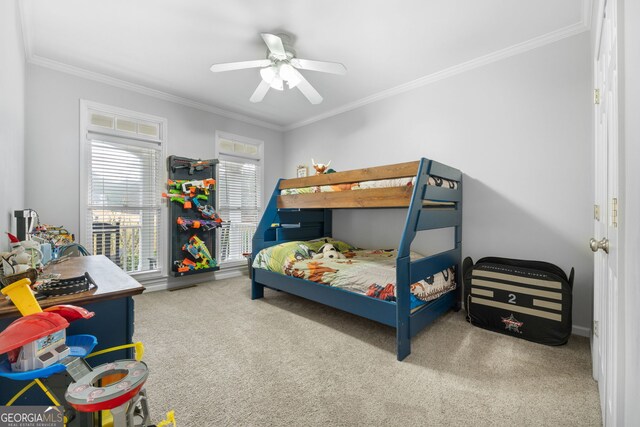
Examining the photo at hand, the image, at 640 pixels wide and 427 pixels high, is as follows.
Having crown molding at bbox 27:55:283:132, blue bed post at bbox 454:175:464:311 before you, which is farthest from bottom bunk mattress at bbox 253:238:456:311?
crown molding at bbox 27:55:283:132

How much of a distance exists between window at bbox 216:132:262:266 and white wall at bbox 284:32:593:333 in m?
2.22

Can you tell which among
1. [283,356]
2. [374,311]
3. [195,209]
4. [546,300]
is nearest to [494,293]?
[546,300]

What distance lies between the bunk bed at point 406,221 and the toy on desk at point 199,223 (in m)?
0.84

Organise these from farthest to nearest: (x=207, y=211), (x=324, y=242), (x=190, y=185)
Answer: (x=207, y=211) < (x=190, y=185) < (x=324, y=242)

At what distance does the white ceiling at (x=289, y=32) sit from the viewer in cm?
209

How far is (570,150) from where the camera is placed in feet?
7.57

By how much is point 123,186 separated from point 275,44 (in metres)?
2.49

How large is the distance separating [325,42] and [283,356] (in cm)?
260

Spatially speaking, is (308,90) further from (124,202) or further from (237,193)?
(124,202)

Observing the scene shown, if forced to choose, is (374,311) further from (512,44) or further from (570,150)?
(512,44)

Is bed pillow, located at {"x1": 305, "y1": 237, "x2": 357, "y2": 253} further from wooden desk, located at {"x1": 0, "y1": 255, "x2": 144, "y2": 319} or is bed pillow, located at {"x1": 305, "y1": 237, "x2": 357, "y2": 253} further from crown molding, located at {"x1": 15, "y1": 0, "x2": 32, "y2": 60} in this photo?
crown molding, located at {"x1": 15, "y1": 0, "x2": 32, "y2": 60}

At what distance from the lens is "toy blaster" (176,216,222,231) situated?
3586mm

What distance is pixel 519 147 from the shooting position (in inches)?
100

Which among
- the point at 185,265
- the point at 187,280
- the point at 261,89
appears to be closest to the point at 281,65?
the point at 261,89
